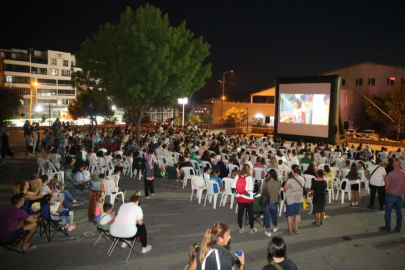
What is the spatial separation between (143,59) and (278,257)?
50.3 feet

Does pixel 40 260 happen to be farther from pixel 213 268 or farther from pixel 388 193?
pixel 388 193

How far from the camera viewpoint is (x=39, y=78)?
63375mm

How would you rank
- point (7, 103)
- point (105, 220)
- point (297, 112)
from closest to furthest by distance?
point (105, 220), point (297, 112), point (7, 103)

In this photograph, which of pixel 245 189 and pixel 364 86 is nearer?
pixel 245 189

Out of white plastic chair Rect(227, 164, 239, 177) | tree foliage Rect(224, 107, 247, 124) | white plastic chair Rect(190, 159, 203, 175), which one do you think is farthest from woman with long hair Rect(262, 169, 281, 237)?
tree foliage Rect(224, 107, 247, 124)

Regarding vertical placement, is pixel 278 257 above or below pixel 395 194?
above

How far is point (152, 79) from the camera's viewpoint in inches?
690

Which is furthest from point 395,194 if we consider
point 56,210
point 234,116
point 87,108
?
point 234,116

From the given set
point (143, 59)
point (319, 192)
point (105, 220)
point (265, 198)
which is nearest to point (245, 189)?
point (265, 198)

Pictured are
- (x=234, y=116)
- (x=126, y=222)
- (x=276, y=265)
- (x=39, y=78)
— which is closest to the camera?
(x=276, y=265)

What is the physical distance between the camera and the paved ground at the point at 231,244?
5.71 metres

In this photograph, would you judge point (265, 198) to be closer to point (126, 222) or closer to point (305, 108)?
point (126, 222)

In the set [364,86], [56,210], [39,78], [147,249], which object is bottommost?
[147,249]

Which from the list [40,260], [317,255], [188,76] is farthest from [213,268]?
[188,76]
